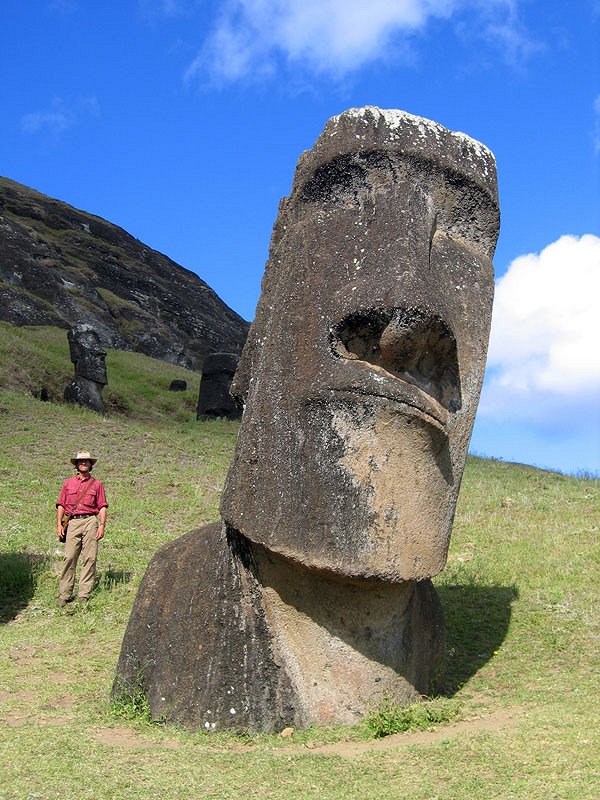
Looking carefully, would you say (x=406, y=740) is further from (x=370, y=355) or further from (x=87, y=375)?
(x=87, y=375)

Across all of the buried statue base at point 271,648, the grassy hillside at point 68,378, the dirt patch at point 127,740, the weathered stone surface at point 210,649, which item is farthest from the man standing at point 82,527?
the grassy hillside at point 68,378

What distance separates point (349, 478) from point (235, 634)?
4.18 ft

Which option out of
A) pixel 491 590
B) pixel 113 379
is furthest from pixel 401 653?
pixel 113 379

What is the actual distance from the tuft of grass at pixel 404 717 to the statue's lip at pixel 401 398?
1723 millimetres

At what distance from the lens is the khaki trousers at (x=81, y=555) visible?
9.30 metres

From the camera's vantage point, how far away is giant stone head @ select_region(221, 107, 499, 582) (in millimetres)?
5152

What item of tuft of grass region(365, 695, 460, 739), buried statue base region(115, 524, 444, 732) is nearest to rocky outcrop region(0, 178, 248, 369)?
buried statue base region(115, 524, 444, 732)

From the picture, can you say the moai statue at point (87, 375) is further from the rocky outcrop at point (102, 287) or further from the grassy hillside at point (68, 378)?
the rocky outcrop at point (102, 287)

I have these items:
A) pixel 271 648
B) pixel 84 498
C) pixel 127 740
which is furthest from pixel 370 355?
pixel 84 498

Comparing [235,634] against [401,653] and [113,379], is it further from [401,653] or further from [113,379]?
[113,379]

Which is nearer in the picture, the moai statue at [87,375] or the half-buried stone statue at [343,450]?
the half-buried stone statue at [343,450]

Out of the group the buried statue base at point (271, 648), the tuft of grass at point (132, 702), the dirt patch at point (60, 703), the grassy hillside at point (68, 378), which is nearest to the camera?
the buried statue base at point (271, 648)

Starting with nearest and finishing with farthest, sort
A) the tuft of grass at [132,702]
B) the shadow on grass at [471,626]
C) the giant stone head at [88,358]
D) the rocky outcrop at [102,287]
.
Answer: the tuft of grass at [132,702] → the shadow on grass at [471,626] → the giant stone head at [88,358] → the rocky outcrop at [102,287]

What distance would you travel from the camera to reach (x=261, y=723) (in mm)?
5477
